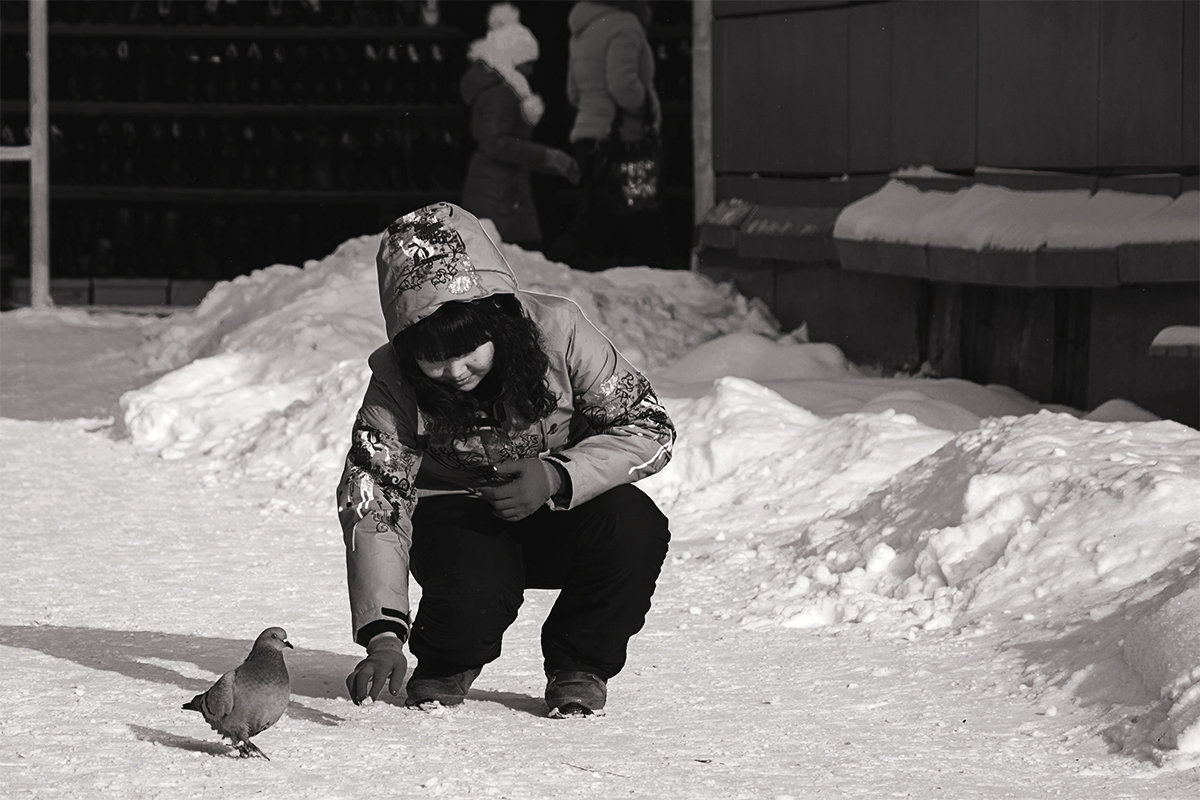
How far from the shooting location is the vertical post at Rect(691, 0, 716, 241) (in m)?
10.8

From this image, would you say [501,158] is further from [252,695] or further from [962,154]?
[252,695]

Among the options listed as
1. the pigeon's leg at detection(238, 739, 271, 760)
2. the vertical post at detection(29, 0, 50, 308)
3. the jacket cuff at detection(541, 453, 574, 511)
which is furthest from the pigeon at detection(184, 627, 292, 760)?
the vertical post at detection(29, 0, 50, 308)

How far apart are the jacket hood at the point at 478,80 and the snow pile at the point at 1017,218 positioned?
97.6 inches

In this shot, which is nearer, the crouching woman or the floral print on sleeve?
the crouching woman

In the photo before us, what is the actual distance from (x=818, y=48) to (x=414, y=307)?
610 cm

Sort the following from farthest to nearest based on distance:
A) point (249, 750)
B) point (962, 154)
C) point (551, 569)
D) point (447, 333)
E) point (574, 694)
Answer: point (962, 154) < point (551, 569) < point (574, 694) < point (447, 333) < point (249, 750)

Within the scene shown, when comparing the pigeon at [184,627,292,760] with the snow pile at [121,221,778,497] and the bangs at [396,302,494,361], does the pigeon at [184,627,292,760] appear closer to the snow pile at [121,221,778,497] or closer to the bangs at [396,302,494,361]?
the bangs at [396,302,494,361]

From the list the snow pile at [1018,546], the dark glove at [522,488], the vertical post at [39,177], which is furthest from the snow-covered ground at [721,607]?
the vertical post at [39,177]

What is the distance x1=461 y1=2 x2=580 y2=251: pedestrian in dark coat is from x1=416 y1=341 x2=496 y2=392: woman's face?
21.6 feet

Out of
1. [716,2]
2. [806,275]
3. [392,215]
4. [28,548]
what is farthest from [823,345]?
[392,215]

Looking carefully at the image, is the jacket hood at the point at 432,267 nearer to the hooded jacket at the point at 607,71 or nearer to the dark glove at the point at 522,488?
the dark glove at the point at 522,488

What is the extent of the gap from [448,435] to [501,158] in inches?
263

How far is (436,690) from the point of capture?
4031 millimetres

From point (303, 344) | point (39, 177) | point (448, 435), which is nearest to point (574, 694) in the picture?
point (448, 435)
